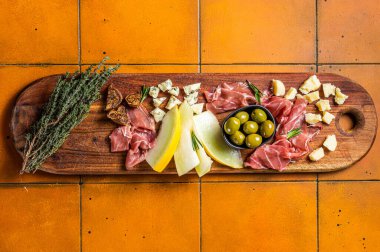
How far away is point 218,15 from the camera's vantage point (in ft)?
6.34

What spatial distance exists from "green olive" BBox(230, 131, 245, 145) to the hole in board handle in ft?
1.57

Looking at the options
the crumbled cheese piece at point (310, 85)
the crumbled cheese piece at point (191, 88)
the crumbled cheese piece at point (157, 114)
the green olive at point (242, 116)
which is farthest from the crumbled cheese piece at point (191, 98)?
the crumbled cheese piece at point (310, 85)

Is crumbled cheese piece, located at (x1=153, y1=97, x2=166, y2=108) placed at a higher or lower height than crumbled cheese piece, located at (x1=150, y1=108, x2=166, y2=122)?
higher

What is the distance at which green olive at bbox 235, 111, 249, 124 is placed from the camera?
1.69m

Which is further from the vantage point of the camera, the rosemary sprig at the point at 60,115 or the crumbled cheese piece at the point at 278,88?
the crumbled cheese piece at the point at 278,88

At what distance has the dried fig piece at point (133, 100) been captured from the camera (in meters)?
1.79

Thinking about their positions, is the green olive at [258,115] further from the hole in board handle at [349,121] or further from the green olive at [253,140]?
the hole in board handle at [349,121]

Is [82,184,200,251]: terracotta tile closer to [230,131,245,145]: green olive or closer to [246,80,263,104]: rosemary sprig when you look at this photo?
[230,131,245,145]: green olive

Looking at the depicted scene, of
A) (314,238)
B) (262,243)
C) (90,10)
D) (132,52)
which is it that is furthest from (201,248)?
(90,10)

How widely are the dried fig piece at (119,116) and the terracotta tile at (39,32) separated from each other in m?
0.33

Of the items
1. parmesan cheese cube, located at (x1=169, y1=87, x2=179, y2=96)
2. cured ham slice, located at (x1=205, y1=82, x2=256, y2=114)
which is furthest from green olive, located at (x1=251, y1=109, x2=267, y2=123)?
parmesan cheese cube, located at (x1=169, y1=87, x2=179, y2=96)

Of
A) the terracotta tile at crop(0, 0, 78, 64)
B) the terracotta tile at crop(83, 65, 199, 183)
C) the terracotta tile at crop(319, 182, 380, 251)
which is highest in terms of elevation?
the terracotta tile at crop(0, 0, 78, 64)

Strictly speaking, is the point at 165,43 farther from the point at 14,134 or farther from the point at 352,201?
the point at 352,201

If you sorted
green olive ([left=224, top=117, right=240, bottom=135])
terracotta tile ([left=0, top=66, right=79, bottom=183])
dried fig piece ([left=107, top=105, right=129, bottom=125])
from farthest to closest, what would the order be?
terracotta tile ([left=0, top=66, right=79, bottom=183]) < dried fig piece ([left=107, top=105, right=129, bottom=125]) < green olive ([left=224, top=117, right=240, bottom=135])
